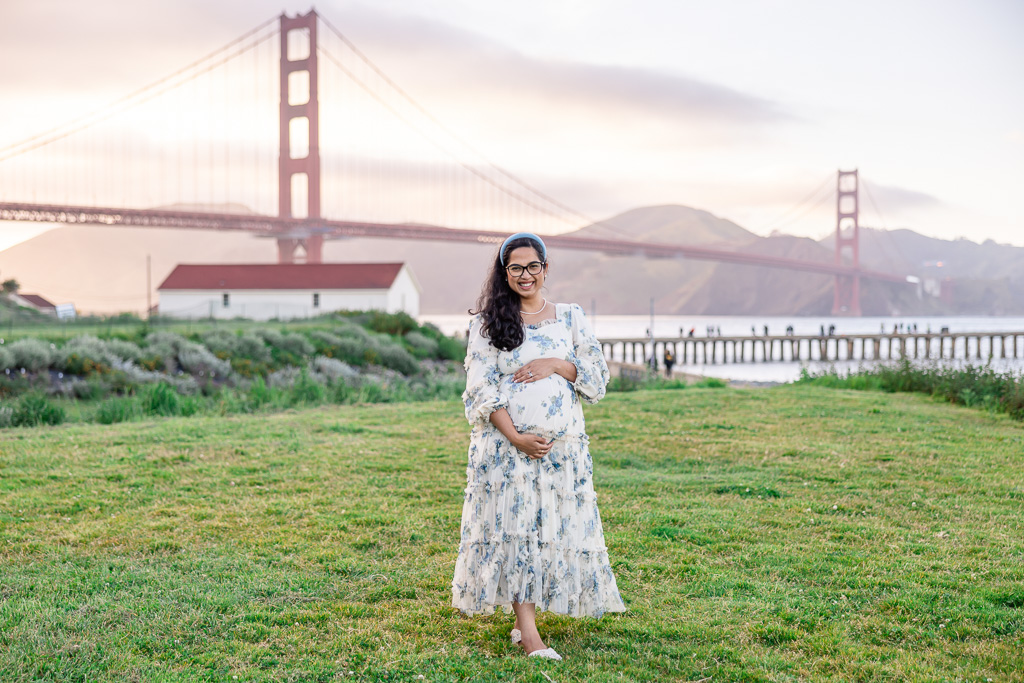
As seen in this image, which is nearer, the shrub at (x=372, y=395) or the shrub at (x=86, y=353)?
the shrub at (x=372, y=395)

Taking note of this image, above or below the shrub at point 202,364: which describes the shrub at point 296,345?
above

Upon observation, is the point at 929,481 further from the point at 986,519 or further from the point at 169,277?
the point at 169,277

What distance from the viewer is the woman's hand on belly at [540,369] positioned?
11.0ft

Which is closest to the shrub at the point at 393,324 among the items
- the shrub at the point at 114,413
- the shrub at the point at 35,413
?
the shrub at the point at 114,413

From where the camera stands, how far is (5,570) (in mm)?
4270

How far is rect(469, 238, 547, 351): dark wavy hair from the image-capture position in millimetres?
3348

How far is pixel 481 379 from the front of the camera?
3389 mm

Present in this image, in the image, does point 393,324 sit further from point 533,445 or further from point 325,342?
point 533,445

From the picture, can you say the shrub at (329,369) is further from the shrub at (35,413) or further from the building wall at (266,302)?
the building wall at (266,302)

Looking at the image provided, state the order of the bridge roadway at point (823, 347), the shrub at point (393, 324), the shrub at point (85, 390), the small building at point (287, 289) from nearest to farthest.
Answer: the shrub at point (85, 390)
the shrub at point (393, 324)
the small building at point (287, 289)
the bridge roadway at point (823, 347)

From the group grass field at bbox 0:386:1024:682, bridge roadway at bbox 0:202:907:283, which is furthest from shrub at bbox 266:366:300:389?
bridge roadway at bbox 0:202:907:283

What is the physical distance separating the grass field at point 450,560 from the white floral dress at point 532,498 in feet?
0.87

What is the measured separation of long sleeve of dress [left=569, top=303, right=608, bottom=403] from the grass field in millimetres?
1088

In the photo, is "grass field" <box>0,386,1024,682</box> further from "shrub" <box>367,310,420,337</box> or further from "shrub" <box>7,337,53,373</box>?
"shrub" <box>367,310,420,337</box>
